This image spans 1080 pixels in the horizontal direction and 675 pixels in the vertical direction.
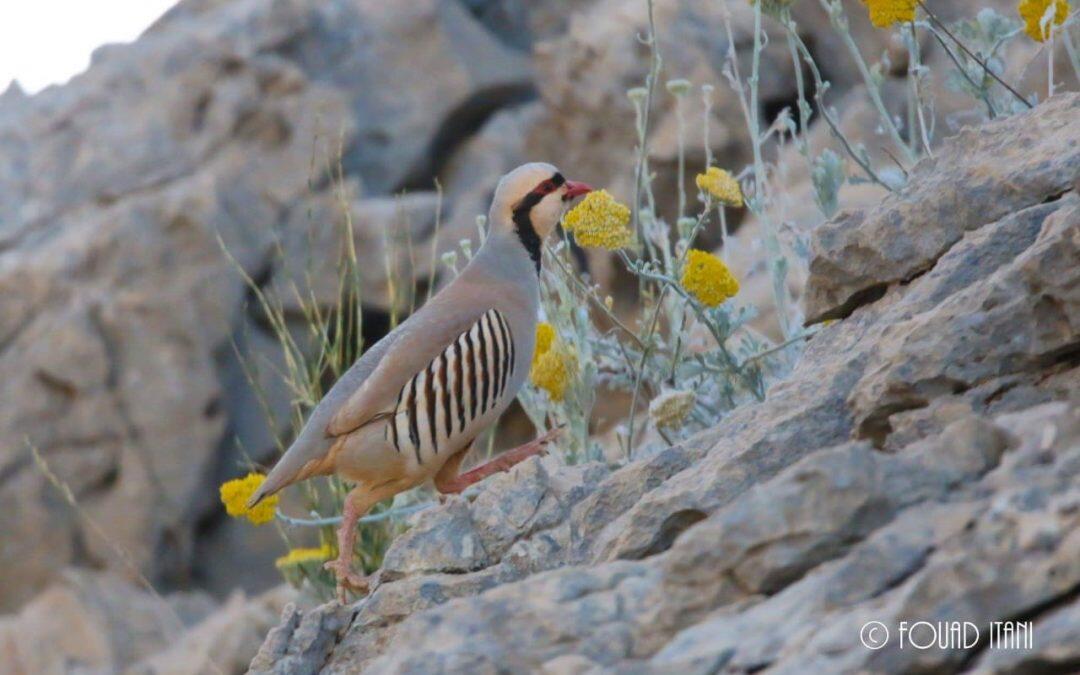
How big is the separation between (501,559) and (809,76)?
275 inches

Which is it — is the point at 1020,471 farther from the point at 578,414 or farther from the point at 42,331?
the point at 42,331

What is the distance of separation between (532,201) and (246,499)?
3.61ft

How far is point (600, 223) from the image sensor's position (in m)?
4.03

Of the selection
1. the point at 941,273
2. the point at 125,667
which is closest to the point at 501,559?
the point at 941,273

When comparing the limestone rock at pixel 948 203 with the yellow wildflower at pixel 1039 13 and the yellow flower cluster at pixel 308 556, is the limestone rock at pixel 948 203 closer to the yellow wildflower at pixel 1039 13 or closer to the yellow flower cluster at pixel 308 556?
the yellow wildflower at pixel 1039 13

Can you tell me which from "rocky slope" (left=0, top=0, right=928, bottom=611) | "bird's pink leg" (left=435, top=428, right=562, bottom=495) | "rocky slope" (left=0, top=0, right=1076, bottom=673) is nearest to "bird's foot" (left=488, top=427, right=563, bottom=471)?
"bird's pink leg" (left=435, top=428, right=562, bottom=495)

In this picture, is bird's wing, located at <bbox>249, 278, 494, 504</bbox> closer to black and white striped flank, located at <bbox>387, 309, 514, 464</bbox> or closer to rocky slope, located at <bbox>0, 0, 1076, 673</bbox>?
black and white striped flank, located at <bbox>387, 309, 514, 464</bbox>


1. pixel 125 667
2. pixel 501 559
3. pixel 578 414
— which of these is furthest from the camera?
pixel 125 667

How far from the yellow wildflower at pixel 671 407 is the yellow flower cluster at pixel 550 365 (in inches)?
20.6

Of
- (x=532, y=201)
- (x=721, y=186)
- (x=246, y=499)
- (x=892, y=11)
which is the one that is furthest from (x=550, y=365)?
(x=892, y=11)

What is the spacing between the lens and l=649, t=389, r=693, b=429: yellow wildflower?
3.97 m

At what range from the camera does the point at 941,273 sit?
3.10 meters

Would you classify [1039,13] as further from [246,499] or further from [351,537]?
[246,499]

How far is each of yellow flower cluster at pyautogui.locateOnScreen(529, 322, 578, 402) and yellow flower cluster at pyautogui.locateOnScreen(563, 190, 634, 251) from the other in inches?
19.2
